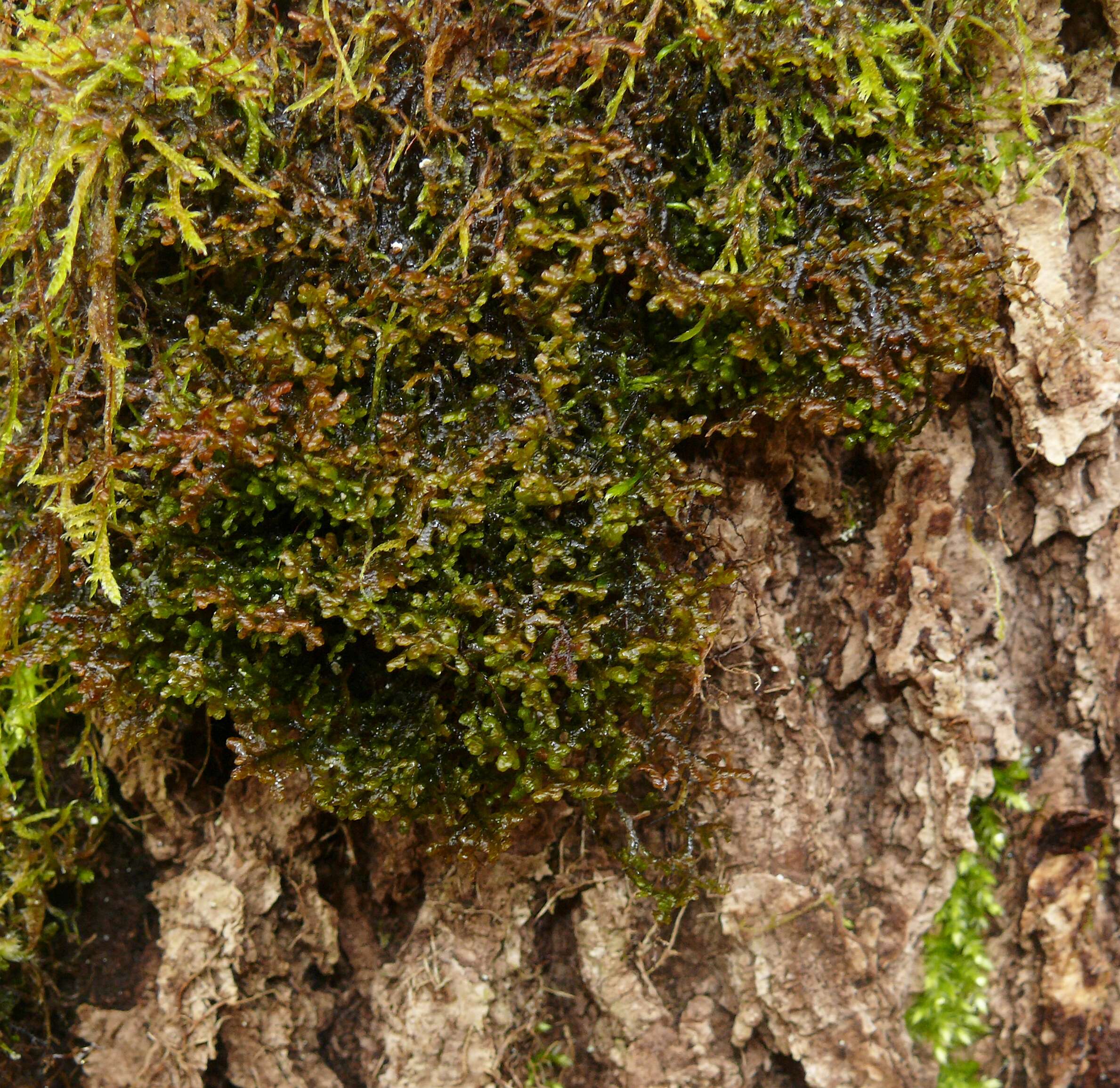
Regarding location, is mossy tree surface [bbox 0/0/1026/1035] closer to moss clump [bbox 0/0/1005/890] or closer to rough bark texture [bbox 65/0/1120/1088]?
moss clump [bbox 0/0/1005/890]

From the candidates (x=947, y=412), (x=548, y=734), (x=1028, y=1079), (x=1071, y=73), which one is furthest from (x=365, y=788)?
(x=1071, y=73)

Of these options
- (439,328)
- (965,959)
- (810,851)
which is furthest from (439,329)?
(965,959)

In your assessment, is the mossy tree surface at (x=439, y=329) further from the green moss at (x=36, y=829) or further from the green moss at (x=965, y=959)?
the green moss at (x=965, y=959)

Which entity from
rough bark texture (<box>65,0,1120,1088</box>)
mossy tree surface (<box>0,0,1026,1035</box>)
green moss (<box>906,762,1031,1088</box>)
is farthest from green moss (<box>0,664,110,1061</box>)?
green moss (<box>906,762,1031,1088</box>)

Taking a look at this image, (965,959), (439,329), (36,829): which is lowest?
(36,829)

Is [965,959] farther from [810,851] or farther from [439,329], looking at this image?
[439,329]

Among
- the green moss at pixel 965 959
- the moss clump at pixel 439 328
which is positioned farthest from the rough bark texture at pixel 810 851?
the moss clump at pixel 439 328
